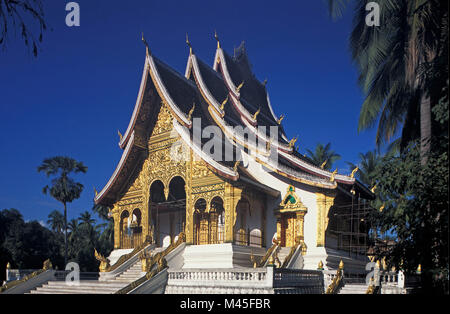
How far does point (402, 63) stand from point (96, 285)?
36.7 ft

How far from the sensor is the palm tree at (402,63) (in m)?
10.6

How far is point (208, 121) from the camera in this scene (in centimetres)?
1952

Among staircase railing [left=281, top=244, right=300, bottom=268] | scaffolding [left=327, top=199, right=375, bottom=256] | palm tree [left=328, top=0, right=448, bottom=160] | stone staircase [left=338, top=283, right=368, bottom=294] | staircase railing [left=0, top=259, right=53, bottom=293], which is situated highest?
palm tree [left=328, top=0, right=448, bottom=160]

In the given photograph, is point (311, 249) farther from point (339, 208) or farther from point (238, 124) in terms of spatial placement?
point (238, 124)

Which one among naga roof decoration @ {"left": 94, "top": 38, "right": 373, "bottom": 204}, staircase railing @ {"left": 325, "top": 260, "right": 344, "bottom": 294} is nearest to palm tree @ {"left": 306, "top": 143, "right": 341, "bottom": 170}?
naga roof decoration @ {"left": 94, "top": 38, "right": 373, "bottom": 204}

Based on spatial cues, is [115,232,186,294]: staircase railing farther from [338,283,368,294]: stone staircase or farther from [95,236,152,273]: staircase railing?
[338,283,368,294]: stone staircase

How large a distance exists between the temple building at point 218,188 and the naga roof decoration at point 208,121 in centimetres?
4

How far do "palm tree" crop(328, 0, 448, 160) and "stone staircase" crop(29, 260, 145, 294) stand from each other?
8.97m

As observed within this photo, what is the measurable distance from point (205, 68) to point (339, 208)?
31.5ft

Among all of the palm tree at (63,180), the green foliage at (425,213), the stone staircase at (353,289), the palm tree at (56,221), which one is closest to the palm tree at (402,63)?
the green foliage at (425,213)

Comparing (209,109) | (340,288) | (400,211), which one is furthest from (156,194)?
(400,211)

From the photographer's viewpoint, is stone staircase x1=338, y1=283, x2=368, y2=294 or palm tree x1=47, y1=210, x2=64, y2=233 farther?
palm tree x1=47, y1=210, x2=64, y2=233

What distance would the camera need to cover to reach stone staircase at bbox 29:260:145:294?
529 inches
